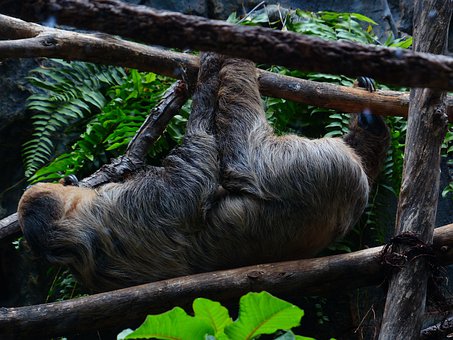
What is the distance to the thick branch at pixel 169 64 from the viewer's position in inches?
201

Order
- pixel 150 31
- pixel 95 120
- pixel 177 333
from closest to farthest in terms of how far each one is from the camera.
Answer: pixel 150 31 < pixel 177 333 < pixel 95 120

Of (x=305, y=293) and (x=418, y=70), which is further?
(x=305, y=293)

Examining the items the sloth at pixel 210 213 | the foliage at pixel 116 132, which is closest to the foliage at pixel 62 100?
the foliage at pixel 116 132

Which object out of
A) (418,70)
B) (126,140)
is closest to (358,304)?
(126,140)

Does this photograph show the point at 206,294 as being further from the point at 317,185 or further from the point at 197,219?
the point at 317,185

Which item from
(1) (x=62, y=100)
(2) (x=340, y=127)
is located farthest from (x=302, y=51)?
(1) (x=62, y=100)

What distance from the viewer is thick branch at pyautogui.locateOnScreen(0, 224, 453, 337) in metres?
4.29

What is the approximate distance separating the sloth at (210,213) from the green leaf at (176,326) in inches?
80.5

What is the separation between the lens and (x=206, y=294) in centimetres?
444

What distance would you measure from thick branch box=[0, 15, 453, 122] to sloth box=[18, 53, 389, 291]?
0.68 m

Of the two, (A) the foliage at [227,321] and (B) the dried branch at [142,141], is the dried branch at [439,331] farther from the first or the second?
(B) the dried branch at [142,141]

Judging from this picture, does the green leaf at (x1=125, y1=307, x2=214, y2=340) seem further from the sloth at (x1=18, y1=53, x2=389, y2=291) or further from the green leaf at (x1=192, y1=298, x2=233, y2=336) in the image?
the sloth at (x1=18, y1=53, x2=389, y2=291)

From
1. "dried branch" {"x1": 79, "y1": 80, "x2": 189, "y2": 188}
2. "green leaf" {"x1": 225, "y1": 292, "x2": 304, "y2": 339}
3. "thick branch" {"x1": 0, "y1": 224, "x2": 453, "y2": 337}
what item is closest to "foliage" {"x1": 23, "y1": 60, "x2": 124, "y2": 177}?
"dried branch" {"x1": 79, "y1": 80, "x2": 189, "y2": 188}

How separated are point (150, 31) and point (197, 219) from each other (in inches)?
115
